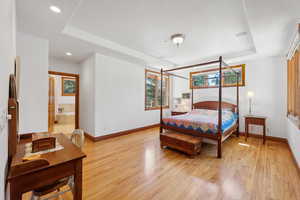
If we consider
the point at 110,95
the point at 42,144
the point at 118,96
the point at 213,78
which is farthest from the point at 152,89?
the point at 42,144

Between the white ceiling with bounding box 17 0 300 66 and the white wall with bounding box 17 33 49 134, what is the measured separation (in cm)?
27

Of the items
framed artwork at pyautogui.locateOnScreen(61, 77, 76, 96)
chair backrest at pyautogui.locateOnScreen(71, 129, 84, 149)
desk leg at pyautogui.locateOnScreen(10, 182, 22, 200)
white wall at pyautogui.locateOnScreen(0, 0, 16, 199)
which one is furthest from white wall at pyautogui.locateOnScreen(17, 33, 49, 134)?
framed artwork at pyautogui.locateOnScreen(61, 77, 76, 96)

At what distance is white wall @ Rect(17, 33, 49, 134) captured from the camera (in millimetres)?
2613

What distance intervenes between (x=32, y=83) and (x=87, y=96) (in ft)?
4.77

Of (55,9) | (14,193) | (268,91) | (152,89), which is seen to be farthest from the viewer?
(152,89)

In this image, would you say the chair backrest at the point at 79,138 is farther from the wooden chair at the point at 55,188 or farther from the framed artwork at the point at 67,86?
the framed artwork at the point at 67,86

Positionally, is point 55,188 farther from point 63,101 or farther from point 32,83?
point 63,101

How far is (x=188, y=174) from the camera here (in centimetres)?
208

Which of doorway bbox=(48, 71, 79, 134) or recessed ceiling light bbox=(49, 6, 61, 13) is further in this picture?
doorway bbox=(48, 71, 79, 134)

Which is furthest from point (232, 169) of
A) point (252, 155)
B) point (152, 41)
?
point (152, 41)

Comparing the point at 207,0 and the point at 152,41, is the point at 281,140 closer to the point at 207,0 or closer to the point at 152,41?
the point at 207,0

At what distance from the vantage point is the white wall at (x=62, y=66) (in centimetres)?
397

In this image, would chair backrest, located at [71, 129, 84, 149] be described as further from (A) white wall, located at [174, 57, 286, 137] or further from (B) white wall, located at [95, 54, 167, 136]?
(A) white wall, located at [174, 57, 286, 137]

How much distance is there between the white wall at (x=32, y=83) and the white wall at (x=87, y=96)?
110 cm
